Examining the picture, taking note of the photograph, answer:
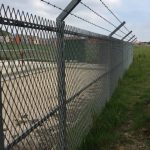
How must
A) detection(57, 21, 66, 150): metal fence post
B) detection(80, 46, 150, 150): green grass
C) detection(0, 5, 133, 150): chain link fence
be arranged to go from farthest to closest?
detection(80, 46, 150, 150): green grass → detection(57, 21, 66, 150): metal fence post → detection(0, 5, 133, 150): chain link fence

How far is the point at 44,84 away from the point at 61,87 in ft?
1.87

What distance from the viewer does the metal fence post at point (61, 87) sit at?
4684 millimetres

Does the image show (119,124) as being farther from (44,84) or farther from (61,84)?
(44,84)

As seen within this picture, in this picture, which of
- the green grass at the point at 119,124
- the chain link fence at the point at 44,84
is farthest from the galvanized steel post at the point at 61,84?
the green grass at the point at 119,124

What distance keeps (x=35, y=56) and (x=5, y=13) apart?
86 cm

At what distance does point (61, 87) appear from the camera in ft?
15.7

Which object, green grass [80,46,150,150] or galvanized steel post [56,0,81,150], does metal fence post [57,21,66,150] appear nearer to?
galvanized steel post [56,0,81,150]

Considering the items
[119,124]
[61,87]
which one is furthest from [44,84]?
[119,124]

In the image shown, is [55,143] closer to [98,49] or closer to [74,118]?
[74,118]

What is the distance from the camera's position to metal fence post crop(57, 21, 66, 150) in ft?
15.4

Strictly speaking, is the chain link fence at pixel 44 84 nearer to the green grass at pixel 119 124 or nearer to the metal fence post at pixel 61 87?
the metal fence post at pixel 61 87

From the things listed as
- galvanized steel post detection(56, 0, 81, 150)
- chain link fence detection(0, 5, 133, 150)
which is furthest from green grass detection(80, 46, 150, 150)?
galvanized steel post detection(56, 0, 81, 150)

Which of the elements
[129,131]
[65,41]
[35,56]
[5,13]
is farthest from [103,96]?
[5,13]

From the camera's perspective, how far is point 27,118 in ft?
12.2
